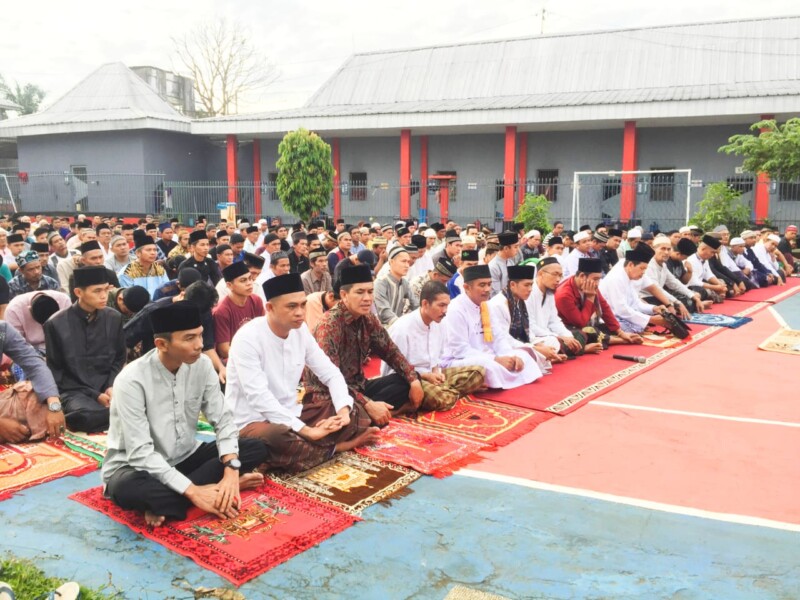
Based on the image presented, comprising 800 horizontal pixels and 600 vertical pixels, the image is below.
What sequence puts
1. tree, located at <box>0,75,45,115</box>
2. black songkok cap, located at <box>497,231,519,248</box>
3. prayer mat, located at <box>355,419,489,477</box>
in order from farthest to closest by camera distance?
tree, located at <box>0,75,45,115</box> → black songkok cap, located at <box>497,231,519,248</box> → prayer mat, located at <box>355,419,489,477</box>

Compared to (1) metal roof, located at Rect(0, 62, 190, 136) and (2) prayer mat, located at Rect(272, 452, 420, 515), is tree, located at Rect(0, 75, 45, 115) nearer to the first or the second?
(1) metal roof, located at Rect(0, 62, 190, 136)

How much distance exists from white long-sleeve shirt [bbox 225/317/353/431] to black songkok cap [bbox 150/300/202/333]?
806mm

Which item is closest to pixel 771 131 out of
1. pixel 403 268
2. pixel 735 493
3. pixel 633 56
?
pixel 633 56

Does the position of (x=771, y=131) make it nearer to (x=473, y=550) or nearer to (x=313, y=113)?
(x=313, y=113)

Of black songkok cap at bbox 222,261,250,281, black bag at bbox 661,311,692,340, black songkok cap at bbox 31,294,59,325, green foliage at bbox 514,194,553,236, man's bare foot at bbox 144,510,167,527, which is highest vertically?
green foliage at bbox 514,194,553,236

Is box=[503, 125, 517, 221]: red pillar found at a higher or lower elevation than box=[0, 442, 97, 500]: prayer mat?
higher

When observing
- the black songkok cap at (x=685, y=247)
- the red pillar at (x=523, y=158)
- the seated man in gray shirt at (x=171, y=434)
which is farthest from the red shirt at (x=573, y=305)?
the red pillar at (x=523, y=158)

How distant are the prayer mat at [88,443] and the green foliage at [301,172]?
1203 centimetres

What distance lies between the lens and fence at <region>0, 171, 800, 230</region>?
64.7 feet

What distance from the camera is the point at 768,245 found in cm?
1412

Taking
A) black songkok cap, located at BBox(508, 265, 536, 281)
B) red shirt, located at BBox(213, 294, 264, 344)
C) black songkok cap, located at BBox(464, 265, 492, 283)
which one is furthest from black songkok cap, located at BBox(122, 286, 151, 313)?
black songkok cap, located at BBox(508, 265, 536, 281)

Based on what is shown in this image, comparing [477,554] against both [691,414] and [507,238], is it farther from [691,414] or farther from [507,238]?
[507,238]

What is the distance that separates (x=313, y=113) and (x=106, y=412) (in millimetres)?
19207

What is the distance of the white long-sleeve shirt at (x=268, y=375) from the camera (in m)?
4.22
